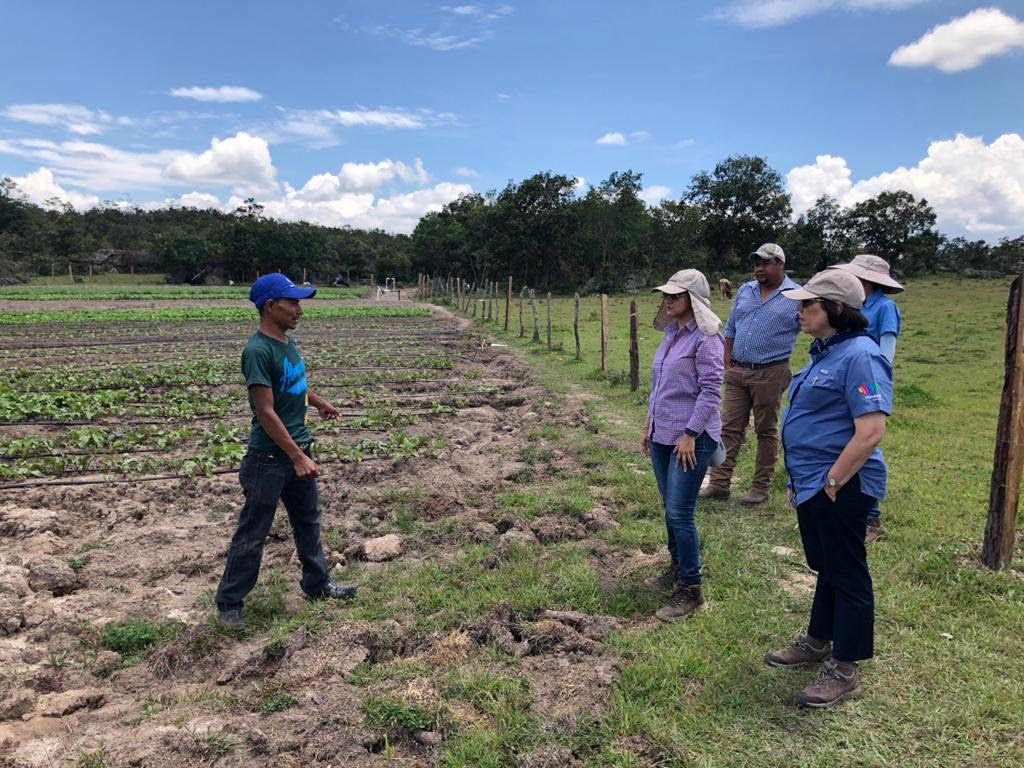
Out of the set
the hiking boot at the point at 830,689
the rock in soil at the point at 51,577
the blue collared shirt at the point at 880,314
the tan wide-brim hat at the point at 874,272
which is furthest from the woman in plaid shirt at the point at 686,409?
the rock in soil at the point at 51,577

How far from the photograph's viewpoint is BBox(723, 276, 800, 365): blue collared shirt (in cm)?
552

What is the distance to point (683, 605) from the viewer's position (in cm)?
398

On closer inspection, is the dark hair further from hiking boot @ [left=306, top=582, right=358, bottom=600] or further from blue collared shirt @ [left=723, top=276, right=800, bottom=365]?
hiking boot @ [left=306, top=582, right=358, bottom=600]

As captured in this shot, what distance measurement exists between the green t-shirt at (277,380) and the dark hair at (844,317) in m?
2.96

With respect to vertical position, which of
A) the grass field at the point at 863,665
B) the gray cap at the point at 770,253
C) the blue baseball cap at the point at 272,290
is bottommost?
the grass field at the point at 863,665

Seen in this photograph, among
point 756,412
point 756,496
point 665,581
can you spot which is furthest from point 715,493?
point 665,581

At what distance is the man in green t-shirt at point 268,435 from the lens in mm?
3820

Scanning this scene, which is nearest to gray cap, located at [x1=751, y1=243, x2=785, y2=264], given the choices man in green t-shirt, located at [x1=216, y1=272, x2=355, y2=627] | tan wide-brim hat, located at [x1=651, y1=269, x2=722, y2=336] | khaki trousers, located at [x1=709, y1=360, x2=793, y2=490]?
khaki trousers, located at [x1=709, y1=360, x2=793, y2=490]

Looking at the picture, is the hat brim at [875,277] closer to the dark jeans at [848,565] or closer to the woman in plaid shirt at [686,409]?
the woman in plaid shirt at [686,409]

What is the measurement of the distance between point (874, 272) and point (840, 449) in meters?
2.14

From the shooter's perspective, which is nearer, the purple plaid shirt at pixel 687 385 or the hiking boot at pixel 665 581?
the purple plaid shirt at pixel 687 385

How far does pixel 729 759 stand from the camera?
278 centimetres

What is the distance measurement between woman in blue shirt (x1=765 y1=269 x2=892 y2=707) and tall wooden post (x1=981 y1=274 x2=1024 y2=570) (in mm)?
1790

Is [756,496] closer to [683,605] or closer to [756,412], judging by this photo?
[756,412]
